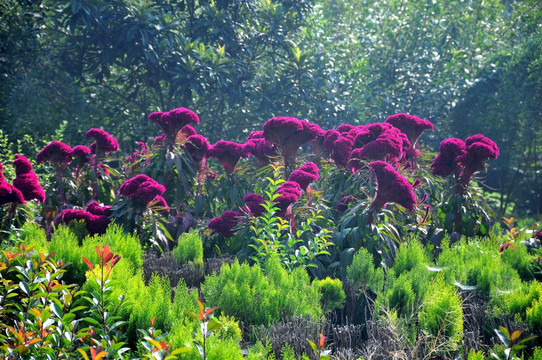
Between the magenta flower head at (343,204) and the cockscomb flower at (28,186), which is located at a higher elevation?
the cockscomb flower at (28,186)

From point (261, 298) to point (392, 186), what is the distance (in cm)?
143

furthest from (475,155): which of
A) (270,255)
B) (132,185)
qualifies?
(132,185)

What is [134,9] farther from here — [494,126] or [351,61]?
[494,126]

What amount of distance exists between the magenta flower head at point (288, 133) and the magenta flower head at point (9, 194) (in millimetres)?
2102

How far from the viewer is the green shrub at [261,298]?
10.8 ft

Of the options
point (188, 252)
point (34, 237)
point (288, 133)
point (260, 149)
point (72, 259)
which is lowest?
point (188, 252)

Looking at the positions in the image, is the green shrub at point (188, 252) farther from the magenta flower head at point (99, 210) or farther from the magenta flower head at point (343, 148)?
the magenta flower head at point (343, 148)

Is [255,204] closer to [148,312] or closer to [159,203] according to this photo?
[159,203]

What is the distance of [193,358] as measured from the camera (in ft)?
7.87

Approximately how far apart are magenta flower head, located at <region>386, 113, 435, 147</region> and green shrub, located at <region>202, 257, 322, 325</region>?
2.50 meters

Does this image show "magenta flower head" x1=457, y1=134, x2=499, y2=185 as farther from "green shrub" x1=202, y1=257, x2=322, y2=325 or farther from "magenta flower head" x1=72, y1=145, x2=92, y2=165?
"magenta flower head" x1=72, y1=145, x2=92, y2=165

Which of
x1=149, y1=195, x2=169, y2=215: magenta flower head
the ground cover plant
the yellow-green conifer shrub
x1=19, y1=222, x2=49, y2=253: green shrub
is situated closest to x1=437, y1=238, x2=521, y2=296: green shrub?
the ground cover plant

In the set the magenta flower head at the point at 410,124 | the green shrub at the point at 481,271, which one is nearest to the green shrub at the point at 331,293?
the green shrub at the point at 481,271

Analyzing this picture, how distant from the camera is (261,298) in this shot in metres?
3.35
